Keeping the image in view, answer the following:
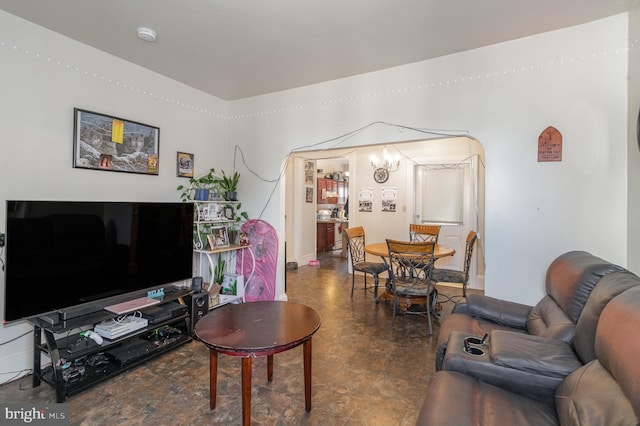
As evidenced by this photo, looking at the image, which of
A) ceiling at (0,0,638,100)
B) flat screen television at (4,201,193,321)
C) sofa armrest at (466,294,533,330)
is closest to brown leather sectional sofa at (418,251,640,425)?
sofa armrest at (466,294,533,330)

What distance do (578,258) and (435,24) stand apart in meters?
2.01

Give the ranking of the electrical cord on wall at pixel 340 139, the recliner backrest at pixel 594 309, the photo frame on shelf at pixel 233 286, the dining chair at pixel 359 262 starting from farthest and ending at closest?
the dining chair at pixel 359 262 < the photo frame on shelf at pixel 233 286 < the electrical cord on wall at pixel 340 139 < the recliner backrest at pixel 594 309

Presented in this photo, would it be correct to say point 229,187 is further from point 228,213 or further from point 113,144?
point 113,144

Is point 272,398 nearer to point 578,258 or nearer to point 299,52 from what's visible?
point 578,258

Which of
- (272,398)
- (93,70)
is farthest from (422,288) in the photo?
(93,70)

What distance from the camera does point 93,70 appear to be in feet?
9.29

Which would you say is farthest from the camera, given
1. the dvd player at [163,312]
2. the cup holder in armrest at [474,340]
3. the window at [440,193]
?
the window at [440,193]

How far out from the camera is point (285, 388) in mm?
2217

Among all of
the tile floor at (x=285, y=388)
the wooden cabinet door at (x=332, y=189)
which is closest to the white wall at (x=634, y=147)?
the tile floor at (x=285, y=388)

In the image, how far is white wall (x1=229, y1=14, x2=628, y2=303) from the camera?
7.89 feet

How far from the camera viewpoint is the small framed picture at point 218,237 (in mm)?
Answer: 3584

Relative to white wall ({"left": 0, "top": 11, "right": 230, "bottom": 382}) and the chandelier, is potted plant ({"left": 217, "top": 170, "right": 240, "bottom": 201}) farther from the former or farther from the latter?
the chandelier

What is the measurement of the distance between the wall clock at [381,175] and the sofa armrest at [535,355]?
4052 mm

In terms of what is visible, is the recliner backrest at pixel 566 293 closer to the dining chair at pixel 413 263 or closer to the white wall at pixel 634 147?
the white wall at pixel 634 147
